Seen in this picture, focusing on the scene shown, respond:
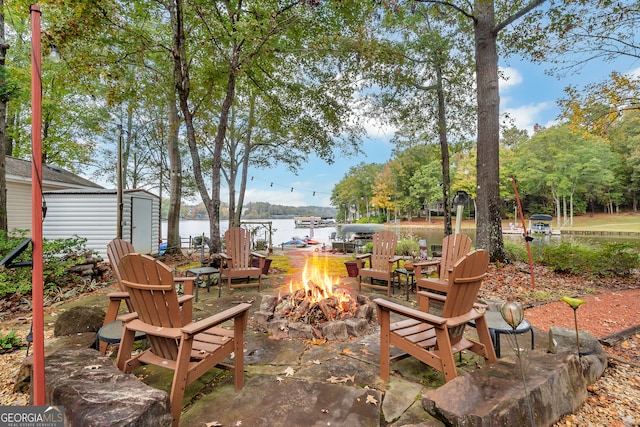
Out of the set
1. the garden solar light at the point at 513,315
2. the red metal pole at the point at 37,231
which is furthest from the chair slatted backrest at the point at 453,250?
the red metal pole at the point at 37,231

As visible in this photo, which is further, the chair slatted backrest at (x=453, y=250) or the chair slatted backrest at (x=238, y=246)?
the chair slatted backrest at (x=238, y=246)

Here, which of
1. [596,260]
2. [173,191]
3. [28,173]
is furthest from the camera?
[173,191]

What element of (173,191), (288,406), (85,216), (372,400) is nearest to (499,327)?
(372,400)

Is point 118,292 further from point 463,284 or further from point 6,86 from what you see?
point 6,86

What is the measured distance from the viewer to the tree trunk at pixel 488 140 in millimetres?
6160

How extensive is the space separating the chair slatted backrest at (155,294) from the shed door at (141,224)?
8.75 meters

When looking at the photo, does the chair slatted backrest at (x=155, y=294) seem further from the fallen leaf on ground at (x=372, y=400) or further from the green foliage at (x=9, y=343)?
the green foliage at (x=9, y=343)

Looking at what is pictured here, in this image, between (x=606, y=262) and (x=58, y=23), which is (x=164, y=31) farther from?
(x=606, y=262)

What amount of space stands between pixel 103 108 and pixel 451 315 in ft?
56.5

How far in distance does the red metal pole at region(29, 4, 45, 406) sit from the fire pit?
82.4 inches

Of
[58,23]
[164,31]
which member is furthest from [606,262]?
[164,31]

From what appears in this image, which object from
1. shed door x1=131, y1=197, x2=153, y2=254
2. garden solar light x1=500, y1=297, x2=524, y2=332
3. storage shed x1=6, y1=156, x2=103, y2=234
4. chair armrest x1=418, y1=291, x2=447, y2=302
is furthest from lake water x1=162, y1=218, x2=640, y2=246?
garden solar light x1=500, y1=297, x2=524, y2=332

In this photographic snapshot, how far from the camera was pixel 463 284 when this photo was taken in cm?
199

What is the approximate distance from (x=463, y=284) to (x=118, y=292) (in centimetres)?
306
